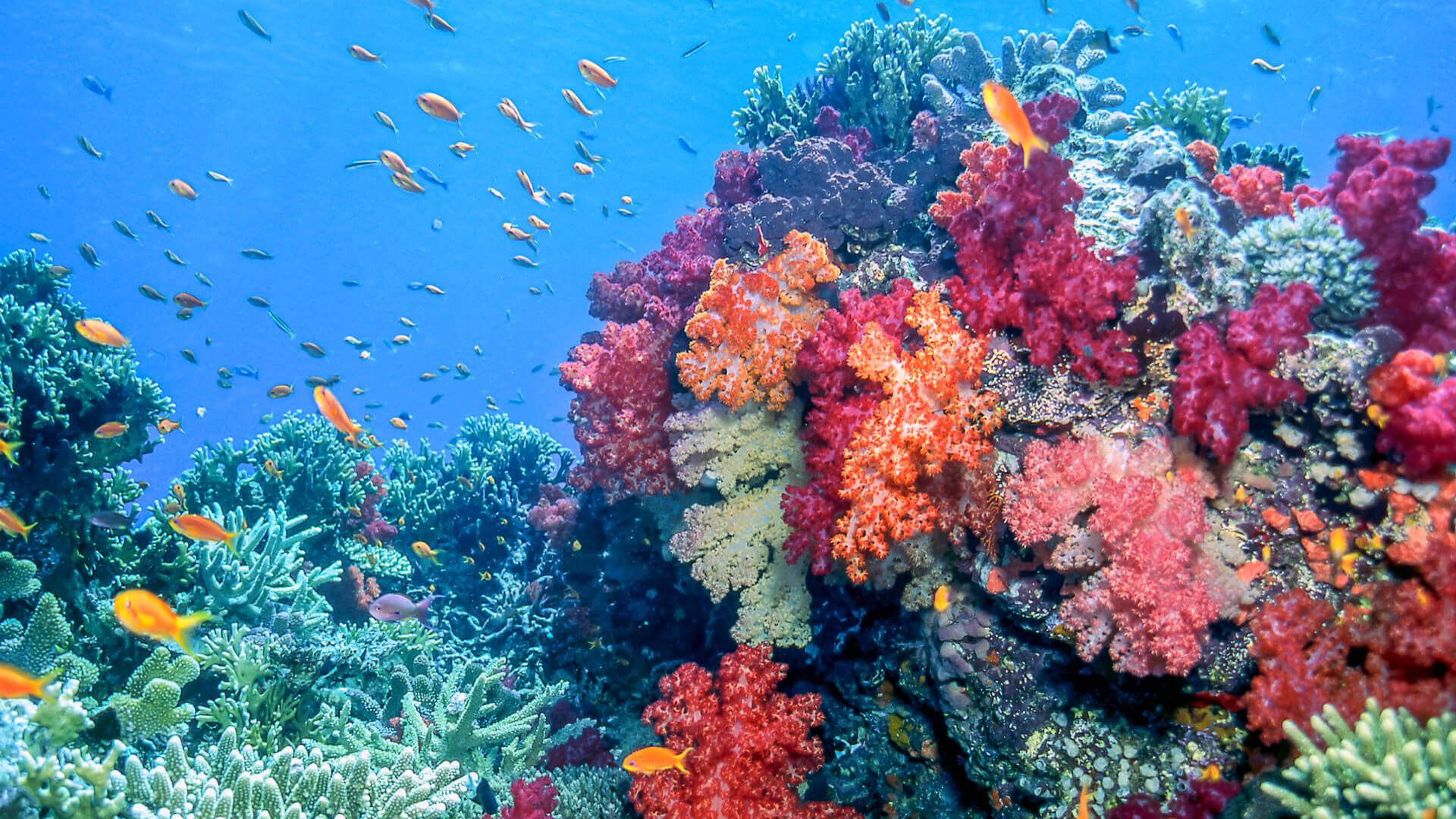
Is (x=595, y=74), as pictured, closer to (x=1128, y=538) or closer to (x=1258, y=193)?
(x=1258, y=193)

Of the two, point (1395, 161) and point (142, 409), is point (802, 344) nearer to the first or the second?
point (1395, 161)

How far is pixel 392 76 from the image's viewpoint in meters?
46.6

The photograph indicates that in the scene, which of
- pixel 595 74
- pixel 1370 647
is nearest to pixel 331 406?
pixel 595 74

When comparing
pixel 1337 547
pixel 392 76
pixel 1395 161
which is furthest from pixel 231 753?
pixel 392 76

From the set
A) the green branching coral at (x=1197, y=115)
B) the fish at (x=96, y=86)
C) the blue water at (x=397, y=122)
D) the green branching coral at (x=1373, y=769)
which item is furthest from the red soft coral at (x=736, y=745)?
the fish at (x=96, y=86)

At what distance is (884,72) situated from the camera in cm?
741

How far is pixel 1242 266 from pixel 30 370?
10548 millimetres

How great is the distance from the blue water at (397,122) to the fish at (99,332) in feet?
10.4

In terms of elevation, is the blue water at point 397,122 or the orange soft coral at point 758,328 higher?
the blue water at point 397,122

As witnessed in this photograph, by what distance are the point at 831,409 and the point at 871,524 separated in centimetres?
90

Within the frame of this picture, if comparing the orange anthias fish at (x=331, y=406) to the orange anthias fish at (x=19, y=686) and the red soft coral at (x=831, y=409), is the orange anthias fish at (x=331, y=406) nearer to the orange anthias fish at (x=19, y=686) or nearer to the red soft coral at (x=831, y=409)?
the orange anthias fish at (x=19, y=686)

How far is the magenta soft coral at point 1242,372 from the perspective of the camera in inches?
139

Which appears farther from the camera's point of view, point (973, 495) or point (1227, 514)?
point (973, 495)

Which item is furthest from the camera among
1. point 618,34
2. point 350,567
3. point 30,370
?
point 618,34
